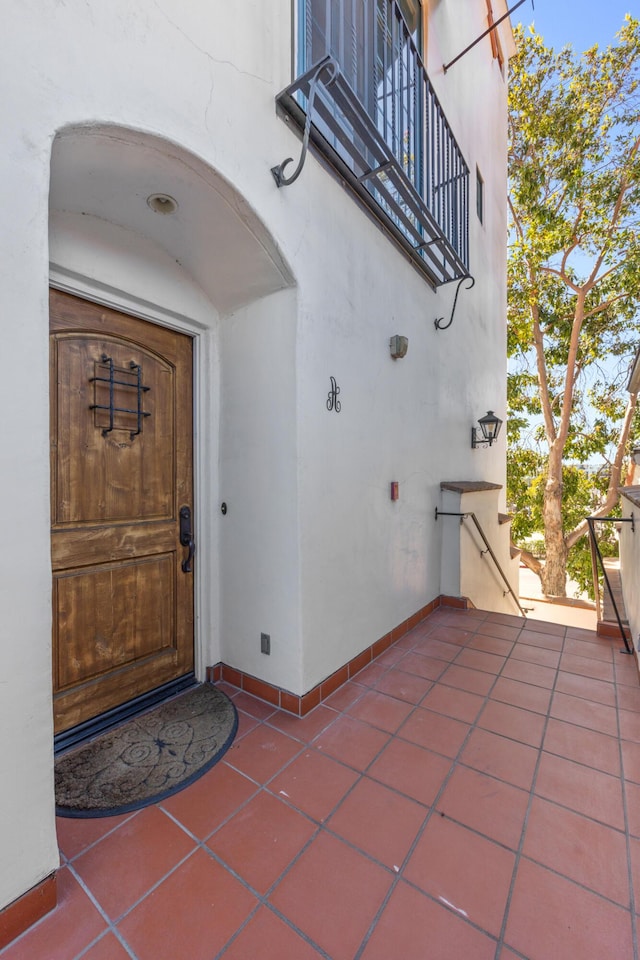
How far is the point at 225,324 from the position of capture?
2.35m

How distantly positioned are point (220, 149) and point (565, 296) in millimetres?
9108

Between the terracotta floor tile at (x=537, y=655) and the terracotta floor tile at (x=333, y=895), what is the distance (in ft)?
6.03

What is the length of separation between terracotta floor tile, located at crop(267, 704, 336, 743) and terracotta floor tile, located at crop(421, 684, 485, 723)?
21.0 inches

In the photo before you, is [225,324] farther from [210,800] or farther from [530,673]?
[530,673]

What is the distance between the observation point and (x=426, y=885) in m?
1.22

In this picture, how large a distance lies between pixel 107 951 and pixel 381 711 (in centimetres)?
137

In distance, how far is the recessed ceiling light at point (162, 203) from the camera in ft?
5.57

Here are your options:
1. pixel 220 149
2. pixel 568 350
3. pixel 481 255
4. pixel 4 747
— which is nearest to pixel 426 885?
pixel 4 747

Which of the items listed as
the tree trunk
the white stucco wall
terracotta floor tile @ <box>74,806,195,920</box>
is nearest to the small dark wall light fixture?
the white stucco wall

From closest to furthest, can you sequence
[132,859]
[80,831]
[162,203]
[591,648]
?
[132,859] < [80,831] < [162,203] < [591,648]

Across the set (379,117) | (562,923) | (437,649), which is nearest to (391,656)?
(437,649)

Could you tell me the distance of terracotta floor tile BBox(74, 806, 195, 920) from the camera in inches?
47.0

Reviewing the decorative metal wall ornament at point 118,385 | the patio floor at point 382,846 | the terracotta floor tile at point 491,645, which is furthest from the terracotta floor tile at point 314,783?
the decorative metal wall ornament at point 118,385

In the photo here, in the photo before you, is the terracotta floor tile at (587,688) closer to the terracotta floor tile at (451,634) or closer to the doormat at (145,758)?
the terracotta floor tile at (451,634)
